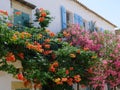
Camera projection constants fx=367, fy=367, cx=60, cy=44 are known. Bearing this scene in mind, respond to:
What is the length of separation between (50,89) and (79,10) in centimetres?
750

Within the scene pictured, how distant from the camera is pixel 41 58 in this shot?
496 inches

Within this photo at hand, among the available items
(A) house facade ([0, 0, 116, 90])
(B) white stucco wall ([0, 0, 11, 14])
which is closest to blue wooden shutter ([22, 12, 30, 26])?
(A) house facade ([0, 0, 116, 90])

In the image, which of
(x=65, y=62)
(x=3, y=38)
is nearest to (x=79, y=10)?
(x=65, y=62)

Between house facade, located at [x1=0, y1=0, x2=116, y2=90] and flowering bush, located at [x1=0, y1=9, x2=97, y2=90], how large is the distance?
740 millimetres

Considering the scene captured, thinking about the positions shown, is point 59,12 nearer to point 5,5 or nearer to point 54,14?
point 54,14

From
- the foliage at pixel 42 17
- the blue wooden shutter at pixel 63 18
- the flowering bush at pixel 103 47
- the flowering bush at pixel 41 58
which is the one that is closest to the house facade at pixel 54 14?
the blue wooden shutter at pixel 63 18

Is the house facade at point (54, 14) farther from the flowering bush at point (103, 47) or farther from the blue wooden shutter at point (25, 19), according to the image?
the flowering bush at point (103, 47)

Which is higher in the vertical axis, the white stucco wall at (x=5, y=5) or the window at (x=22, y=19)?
the white stucco wall at (x=5, y=5)

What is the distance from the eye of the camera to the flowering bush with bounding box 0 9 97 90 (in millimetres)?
10734

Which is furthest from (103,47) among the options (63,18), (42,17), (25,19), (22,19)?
(22,19)

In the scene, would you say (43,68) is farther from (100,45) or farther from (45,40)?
(100,45)

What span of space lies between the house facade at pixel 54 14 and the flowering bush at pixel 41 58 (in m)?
0.74

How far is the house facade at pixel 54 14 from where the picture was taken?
43.3ft

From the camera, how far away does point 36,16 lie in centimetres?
1541
